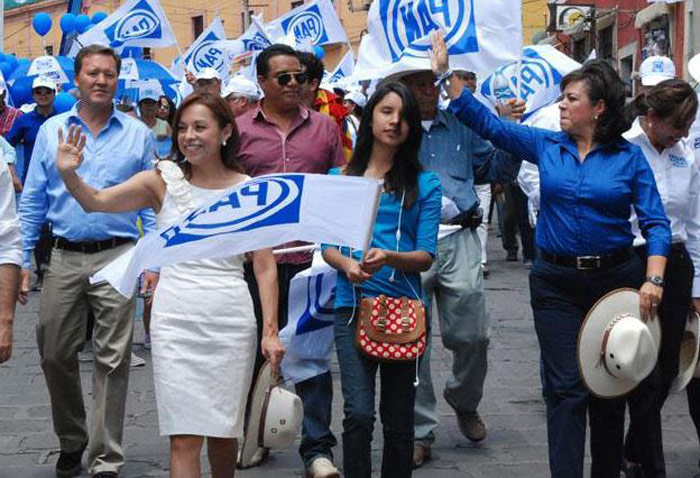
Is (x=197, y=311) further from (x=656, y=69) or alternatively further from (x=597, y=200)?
(x=656, y=69)

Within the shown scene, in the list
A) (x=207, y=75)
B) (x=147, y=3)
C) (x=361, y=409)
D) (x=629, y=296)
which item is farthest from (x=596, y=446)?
(x=147, y=3)

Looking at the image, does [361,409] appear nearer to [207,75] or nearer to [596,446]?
[596,446]

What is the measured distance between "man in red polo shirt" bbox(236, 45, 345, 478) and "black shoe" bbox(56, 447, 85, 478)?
3.49 feet

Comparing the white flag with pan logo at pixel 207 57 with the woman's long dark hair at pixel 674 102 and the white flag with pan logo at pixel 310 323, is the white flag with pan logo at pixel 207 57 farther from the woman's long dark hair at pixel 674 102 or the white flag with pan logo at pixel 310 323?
the woman's long dark hair at pixel 674 102

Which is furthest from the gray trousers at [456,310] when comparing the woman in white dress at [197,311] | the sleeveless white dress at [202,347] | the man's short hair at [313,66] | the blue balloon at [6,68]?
the blue balloon at [6,68]

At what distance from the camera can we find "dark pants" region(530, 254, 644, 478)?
6.16m

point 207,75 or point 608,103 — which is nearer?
point 608,103

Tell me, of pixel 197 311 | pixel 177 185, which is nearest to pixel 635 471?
pixel 197 311

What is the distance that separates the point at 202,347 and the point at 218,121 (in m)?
0.91

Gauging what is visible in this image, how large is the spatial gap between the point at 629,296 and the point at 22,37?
2409 inches

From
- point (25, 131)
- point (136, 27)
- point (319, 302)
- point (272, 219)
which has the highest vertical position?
point (136, 27)

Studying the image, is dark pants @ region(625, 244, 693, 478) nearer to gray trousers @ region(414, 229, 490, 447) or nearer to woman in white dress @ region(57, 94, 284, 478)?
gray trousers @ region(414, 229, 490, 447)

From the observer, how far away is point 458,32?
739 centimetres

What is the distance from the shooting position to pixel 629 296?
6105 millimetres
